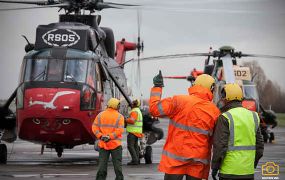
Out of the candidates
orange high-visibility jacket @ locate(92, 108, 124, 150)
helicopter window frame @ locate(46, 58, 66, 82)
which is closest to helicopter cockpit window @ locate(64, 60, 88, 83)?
helicopter window frame @ locate(46, 58, 66, 82)

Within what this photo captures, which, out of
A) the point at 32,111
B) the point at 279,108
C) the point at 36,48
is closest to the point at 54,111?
the point at 32,111

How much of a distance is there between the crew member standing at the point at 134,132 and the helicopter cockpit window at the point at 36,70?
109 inches

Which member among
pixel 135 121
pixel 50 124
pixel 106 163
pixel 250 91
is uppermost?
pixel 106 163

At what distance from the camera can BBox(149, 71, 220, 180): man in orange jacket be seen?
8625 millimetres

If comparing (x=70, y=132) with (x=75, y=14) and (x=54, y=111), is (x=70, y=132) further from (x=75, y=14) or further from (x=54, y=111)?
(x=75, y=14)

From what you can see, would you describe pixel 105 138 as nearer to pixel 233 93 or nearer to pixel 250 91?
pixel 233 93

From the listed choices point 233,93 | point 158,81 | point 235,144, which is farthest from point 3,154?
point 235,144

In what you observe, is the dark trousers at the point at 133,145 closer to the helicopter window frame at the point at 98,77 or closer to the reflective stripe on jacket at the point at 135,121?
the reflective stripe on jacket at the point at 135,121

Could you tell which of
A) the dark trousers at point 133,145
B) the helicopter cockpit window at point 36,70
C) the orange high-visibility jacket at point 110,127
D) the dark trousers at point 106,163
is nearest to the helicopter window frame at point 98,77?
A: the helicopter cockpit window at point 36,70

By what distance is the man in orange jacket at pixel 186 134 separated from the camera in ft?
28.3

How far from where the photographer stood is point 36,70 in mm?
18047

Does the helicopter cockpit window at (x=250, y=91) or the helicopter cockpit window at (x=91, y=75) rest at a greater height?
the helicopter cockpit window at (x=91, y=75)

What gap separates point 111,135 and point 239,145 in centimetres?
575

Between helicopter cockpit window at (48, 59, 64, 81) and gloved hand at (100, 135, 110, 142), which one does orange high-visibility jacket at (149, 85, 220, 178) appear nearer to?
gloved hand at (100, 135, 110, 142)
